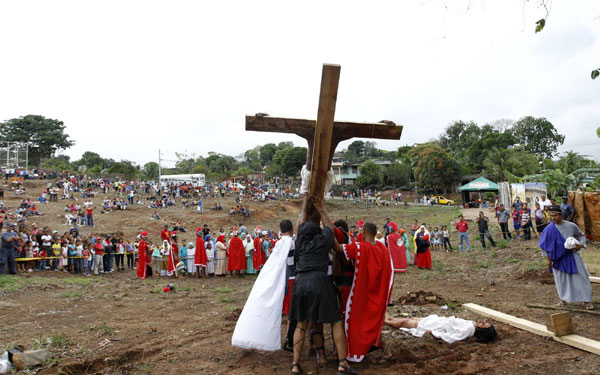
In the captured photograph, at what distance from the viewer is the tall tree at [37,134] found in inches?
2197

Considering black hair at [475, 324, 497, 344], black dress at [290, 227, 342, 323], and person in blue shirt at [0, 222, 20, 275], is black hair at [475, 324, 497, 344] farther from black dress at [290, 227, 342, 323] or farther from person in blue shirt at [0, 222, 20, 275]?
person in blue shirt at [0, 222, 20, 275]

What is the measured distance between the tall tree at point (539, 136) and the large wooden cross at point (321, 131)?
66837 mm

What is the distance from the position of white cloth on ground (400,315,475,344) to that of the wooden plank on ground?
2.75 ft

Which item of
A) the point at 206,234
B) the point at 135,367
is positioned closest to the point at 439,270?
the point at 206,234

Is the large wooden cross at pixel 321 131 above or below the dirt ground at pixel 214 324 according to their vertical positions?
above

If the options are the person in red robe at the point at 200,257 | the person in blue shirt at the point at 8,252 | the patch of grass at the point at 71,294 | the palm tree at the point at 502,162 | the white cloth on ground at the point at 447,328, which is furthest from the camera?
the palm tree at the point at 502,162

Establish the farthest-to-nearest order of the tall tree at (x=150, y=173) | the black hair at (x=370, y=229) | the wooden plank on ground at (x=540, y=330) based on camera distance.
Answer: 1. the tall tree at (x=150, y=173)
2. the black hair at (x=370, y=229)
3. the wooden plank on ground at (x=540, y=330)

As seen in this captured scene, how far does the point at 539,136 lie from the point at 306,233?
2788 inches

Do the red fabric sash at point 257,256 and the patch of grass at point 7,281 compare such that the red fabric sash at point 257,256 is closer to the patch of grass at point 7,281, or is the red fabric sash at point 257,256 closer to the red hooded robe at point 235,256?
the red hooded robe at point 235,256

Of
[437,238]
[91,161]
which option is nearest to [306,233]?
[437,238]

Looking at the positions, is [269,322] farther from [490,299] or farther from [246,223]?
[246,223]

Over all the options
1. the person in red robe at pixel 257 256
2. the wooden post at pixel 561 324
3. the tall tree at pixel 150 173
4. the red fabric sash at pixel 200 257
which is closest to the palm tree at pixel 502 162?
the person in red robe at pixel 257 256

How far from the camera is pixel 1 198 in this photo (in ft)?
98.4

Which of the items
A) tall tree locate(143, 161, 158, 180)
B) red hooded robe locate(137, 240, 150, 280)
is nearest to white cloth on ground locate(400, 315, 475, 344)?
red hooded robe locate(137, 240, 150, 280)
